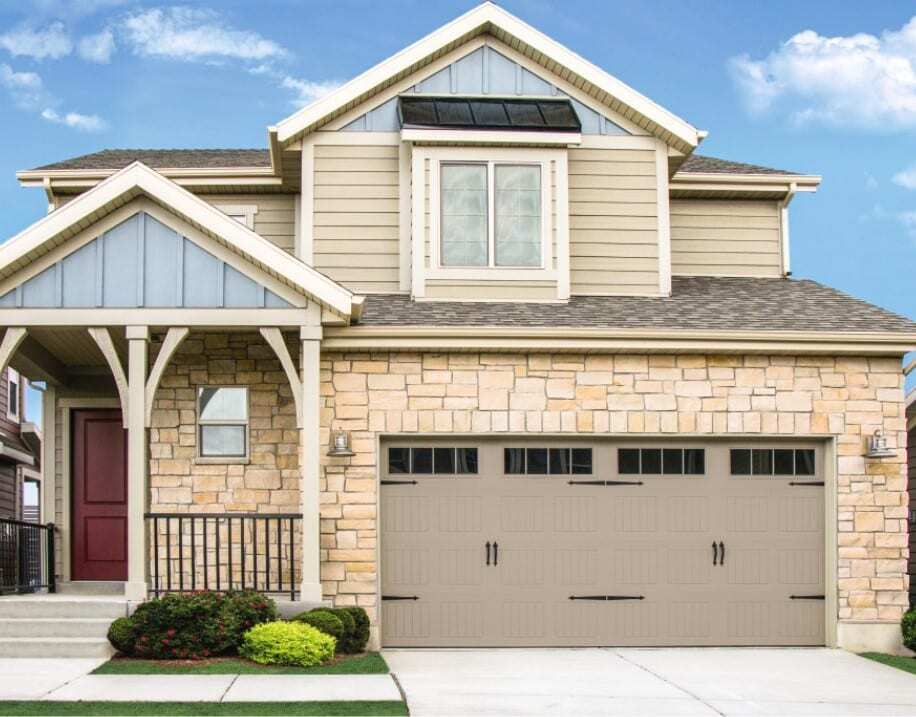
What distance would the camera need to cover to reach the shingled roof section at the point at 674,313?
574 inches

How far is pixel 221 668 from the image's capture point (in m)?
12.1

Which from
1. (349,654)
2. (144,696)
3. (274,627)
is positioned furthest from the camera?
(349,654)

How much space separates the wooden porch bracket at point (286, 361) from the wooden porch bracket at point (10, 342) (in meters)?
2.54

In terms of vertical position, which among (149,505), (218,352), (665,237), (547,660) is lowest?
(547,660)

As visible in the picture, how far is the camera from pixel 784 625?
1478cm

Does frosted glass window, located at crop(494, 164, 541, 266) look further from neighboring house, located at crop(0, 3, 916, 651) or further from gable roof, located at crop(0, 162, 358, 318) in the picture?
gable roof, located at crop(0, 162, 358, 318)

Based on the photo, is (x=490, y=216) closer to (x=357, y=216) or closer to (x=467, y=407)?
(x=357, y=216)

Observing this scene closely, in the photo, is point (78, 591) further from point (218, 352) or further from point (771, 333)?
point (771, 333)

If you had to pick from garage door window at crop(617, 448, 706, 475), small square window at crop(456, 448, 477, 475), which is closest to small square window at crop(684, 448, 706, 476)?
garage door window at crop(617, 448, 706, 475)

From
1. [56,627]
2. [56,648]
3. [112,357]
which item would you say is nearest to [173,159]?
[112,357]

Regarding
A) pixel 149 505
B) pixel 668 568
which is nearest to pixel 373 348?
pixel 149 505

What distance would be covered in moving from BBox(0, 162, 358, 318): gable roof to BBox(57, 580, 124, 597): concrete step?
423cm

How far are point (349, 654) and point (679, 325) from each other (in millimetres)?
5133

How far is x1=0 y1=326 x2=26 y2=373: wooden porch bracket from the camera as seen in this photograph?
13.5 meters
